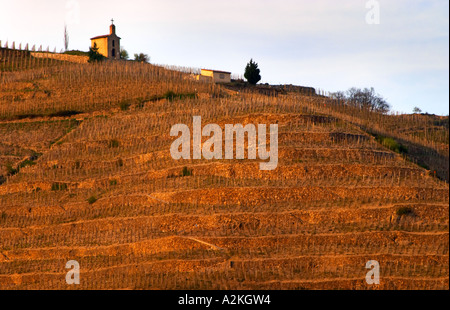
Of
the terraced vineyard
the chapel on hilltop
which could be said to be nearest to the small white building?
the chapel on hilltop

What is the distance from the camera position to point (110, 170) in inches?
1574

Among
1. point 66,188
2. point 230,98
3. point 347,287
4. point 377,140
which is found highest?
point 230,98

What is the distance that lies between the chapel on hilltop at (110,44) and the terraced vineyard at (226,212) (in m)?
28.0

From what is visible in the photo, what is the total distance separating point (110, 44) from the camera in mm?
70625

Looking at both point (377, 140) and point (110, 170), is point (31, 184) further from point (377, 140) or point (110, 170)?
point (377, 140)

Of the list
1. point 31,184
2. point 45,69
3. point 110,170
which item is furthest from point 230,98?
point 45,69

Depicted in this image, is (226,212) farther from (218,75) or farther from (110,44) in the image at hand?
(110,44)

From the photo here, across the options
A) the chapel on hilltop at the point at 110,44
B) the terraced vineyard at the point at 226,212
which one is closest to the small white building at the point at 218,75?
the chapel on hilltop at the point at 110,44

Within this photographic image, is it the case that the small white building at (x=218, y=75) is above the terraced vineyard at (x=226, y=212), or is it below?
above

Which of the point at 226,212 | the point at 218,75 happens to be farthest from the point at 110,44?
the point at 226,212

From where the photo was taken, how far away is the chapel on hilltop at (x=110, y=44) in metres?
70.2

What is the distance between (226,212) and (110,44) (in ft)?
139

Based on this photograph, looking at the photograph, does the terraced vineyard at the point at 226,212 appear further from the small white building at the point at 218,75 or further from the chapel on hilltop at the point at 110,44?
the chapel on hilltop at the point at 110,44

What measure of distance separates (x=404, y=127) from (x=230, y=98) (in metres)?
12.6
